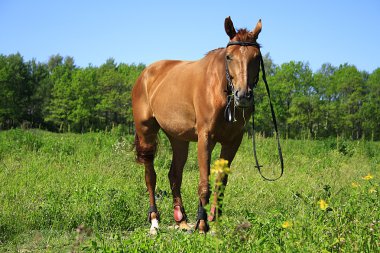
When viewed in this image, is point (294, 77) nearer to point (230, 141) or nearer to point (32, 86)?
point (32, 86)

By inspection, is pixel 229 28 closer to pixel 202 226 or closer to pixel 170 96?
pixel 170 96

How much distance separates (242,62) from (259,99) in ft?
182

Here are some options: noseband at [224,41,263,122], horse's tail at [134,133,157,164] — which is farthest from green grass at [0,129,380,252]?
noseband at [224,41,263,122]

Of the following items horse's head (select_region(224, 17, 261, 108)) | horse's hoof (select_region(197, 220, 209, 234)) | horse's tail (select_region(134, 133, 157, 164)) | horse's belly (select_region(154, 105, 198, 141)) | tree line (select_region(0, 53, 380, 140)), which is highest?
tree line (select_region(0, 53, 380, 140))

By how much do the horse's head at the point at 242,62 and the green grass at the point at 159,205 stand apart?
1098 millimetres

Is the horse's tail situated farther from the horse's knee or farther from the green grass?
the horse's knee

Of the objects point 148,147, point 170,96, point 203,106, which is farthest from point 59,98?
point 203,106

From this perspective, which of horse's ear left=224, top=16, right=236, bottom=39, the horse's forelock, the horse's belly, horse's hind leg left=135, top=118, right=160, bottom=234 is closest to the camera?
the horse's forelock

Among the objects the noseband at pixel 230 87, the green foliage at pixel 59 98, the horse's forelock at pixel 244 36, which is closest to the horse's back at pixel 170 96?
the noseband at pixel 230 87

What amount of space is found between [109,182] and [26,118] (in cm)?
6071

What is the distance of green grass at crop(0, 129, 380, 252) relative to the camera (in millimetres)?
3211

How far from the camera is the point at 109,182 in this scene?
7.66m

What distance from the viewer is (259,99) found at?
194 feet

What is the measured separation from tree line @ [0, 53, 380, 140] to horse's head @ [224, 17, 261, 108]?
5097cm
